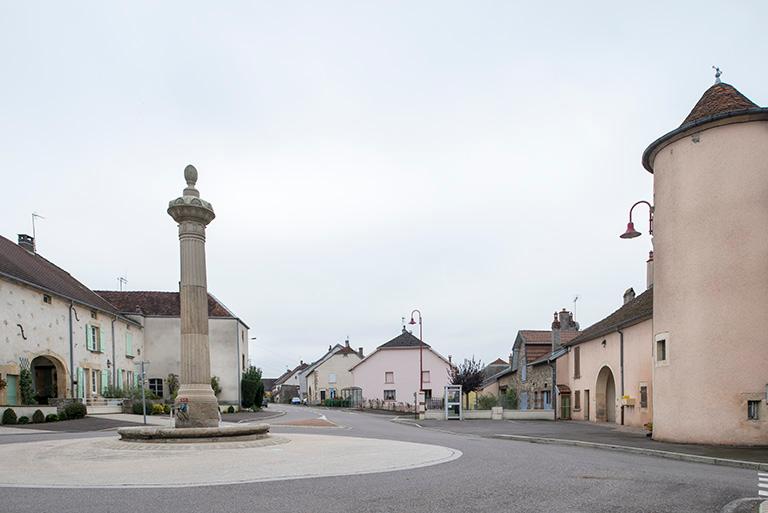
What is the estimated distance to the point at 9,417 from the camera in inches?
902

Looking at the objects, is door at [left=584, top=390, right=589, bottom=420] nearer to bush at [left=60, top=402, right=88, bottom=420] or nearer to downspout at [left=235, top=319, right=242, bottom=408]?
downspout at [left=235, top=319, right=242, bottom=408]

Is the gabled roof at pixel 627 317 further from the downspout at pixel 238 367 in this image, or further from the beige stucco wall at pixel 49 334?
the beige stucco wall at pixel 49 334

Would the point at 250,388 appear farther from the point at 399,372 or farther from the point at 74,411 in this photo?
the point at 399,372

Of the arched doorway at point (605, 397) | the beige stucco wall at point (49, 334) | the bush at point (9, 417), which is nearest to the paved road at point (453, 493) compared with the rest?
the bush at point (9, 417)

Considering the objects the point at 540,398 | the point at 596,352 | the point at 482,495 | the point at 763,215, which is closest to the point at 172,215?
the point at 482,495

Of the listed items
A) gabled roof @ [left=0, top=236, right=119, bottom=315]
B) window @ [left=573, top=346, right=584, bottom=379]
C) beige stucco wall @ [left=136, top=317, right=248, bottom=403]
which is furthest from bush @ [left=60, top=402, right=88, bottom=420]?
window @ [left=573, top=346, right=584, bottom=379]

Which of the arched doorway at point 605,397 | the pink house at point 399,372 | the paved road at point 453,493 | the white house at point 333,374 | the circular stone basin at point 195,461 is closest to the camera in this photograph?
the paved road at point 453,493

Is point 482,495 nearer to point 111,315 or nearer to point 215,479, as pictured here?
point 215,479

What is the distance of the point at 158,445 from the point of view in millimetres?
14031

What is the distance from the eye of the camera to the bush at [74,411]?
26.2 m

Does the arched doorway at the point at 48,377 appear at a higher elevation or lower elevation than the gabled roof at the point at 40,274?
lower

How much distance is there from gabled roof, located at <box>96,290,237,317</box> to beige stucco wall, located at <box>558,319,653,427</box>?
2350 centimetres

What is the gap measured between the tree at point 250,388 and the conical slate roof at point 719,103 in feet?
110

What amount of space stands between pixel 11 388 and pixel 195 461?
1836cm
